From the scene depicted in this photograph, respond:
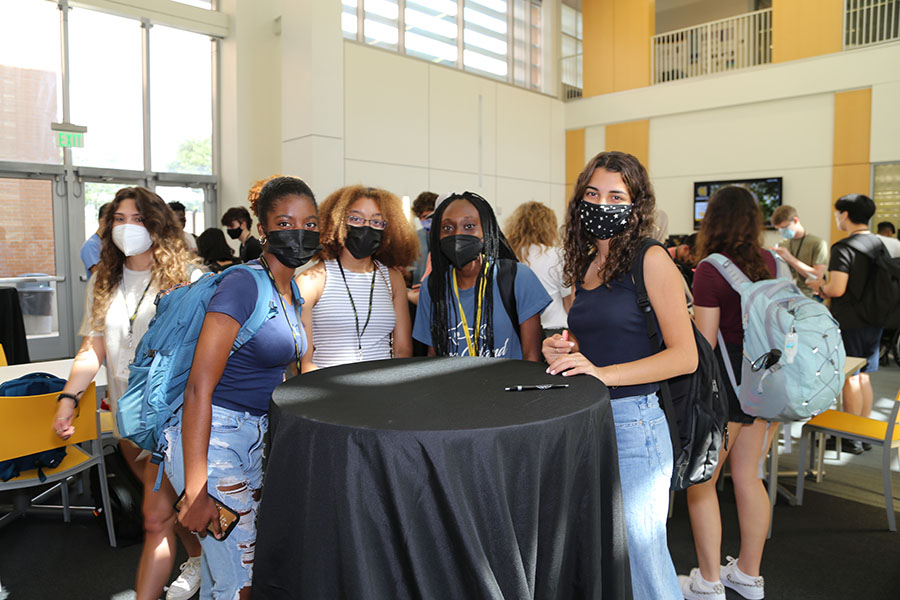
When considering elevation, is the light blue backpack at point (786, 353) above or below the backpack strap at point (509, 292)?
below

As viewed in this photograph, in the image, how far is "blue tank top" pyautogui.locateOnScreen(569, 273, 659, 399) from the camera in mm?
1710

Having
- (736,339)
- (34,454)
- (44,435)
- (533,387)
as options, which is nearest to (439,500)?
(533,387)

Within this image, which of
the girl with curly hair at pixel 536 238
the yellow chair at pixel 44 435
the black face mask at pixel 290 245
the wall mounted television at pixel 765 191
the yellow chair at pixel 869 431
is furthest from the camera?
the wall mounted television at pixel 765 191

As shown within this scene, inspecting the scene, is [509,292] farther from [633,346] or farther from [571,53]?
[571,53]

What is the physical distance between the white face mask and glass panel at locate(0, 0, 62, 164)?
725cm

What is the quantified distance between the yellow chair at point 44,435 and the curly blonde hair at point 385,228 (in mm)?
1384

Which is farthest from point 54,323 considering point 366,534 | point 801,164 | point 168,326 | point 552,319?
point 801,164

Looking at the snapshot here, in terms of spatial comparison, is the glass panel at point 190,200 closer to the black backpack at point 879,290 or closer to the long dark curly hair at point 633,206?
the black backpack at point 879,290

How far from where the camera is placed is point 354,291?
2.41 m

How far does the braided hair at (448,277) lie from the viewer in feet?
7.54

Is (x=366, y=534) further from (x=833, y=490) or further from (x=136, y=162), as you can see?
(x=136, y=162)

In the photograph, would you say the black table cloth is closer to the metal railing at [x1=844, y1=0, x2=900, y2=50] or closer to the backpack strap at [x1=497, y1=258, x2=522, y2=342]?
the backpack strap at [x1=497, y1=258, x2=522, y2=342]

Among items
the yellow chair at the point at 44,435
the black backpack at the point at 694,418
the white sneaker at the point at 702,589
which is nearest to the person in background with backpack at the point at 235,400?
the black backpack at the point at 694,418

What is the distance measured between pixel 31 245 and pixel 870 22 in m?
12.3
